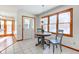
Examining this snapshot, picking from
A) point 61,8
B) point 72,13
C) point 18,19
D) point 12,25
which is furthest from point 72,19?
point 12,25

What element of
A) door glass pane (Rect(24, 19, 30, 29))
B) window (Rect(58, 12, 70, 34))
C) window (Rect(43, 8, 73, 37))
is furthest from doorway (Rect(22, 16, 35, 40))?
window (Rect(58, 12, 70, 34))

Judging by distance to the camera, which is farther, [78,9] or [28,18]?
[28,18]

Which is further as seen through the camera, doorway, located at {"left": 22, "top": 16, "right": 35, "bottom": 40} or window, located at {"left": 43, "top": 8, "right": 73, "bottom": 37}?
doorway, located at {"left": 22, "top": 16, "right": 35, "bottom": 40}

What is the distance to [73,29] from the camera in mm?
3805

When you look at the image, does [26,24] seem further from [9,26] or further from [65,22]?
[9,26]

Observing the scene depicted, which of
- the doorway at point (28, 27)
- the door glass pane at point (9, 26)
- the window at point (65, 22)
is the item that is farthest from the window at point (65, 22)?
the door glass pane at point (9, 26)

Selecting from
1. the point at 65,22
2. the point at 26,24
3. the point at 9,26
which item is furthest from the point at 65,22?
the point at 9,26

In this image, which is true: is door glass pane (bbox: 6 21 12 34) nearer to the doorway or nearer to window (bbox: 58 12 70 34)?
the doorway

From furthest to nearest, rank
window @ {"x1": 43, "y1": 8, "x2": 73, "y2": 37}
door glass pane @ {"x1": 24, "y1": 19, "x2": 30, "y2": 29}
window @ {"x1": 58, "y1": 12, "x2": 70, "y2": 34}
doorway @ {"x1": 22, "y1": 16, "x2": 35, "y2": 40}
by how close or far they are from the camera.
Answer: door glass pane @ {"x1": 24, "y1": 19, "x2": 30, "y2": 29} → doorway @ {"x1": 22, "y1": 16, "x2": 35, "y2": 40} → window @ {"x1": 58, "y1": 12, "x2": 70, "y2": 34} → window @ {"x1": 43, "y1": 8, "x2": 73, "y2": 37}

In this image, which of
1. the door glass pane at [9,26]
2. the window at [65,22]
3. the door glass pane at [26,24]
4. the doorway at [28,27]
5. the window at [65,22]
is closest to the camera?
the window at [65,22]

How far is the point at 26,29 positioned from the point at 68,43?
12.7ft

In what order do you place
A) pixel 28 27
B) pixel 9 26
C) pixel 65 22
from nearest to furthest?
1. pixel 65 22
2. pixel 28 27
3. pixel 9 26

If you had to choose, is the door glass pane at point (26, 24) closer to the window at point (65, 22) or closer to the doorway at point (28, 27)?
the doorway at point (28, 27)
